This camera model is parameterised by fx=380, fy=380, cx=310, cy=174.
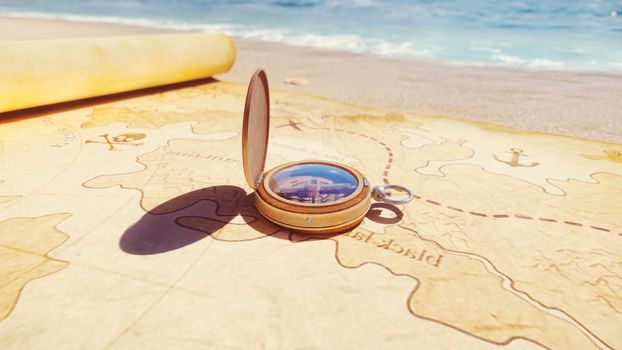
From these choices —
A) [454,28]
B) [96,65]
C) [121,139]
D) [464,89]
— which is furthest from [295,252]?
[454,28]

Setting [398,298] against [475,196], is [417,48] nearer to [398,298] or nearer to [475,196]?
[475,196]

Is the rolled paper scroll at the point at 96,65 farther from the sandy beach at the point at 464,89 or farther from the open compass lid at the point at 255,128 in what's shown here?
the open compass lid at the point at 255,128

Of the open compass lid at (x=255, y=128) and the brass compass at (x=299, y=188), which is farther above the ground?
the open compass lid at (x=255, y=128)

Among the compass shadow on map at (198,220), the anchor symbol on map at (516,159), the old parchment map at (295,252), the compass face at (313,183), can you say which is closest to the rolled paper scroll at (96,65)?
the old parchment map at (295,252)

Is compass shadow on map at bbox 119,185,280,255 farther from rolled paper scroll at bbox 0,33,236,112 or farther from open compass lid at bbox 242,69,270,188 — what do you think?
rolled paper scroll at bbox 0,33,236,112

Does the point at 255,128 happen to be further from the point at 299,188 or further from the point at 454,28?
the point at 454,28

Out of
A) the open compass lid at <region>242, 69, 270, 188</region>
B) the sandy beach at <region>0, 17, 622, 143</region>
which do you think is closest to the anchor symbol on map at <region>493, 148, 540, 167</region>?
the sandy beach at <region>0, 17, 622, 143</region>
